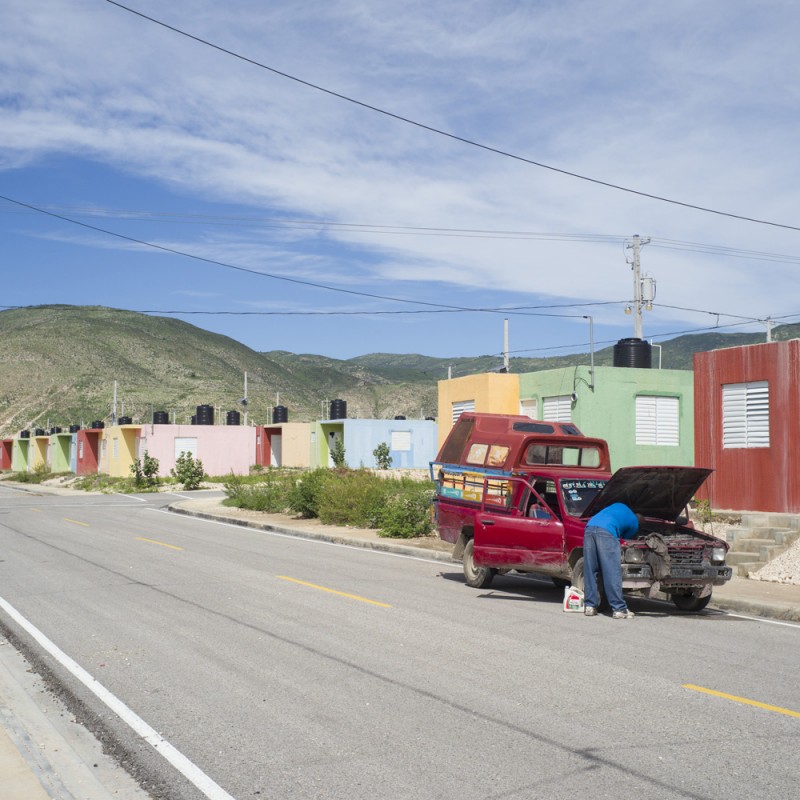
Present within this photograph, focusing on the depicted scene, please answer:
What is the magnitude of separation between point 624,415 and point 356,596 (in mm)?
16976

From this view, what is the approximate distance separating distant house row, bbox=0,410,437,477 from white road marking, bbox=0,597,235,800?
42896mm

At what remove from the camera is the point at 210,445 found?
65.1m

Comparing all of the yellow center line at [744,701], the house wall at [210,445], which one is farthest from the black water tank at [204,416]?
the yellow center line at [744,701]

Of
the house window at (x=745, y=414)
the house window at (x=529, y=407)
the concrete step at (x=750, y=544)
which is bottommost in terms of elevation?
the concrete step at (x=750, y=544)

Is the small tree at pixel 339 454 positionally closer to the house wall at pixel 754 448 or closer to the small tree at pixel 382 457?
the small tree at pixel 382 457

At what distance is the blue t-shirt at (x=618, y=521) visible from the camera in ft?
37.8

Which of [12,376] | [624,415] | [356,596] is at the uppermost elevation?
[12,376]

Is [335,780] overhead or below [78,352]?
below

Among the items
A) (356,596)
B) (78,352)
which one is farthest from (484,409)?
(78,352)

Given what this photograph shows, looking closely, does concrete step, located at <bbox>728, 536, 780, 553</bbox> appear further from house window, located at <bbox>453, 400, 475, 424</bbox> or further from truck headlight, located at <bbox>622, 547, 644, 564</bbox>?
house window, located at <bbox>453, 400, 475, 424</bbox>

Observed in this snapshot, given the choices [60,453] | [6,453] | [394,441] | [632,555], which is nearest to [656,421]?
[632,555]

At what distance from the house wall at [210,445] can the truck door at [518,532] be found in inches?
1979

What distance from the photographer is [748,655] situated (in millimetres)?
9305

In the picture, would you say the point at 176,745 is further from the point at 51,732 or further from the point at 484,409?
the point at 484,409
